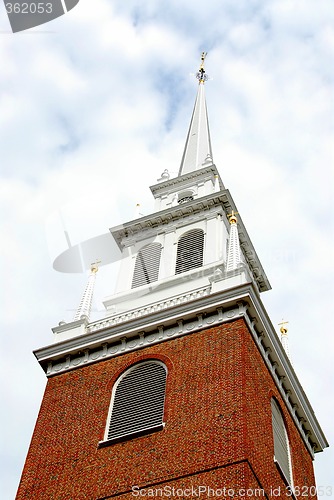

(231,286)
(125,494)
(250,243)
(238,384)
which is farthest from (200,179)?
(125,494)

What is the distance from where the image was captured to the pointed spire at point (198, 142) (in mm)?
40500

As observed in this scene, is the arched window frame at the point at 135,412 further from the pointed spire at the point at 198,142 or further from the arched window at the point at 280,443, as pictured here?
the pointed spire at the point at 198,142

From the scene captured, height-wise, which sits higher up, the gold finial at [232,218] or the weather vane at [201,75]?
the weather vane at [201,75]

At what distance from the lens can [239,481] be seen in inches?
845

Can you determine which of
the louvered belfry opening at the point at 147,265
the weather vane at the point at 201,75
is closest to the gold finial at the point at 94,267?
the louvered belfry opening at the point at 147,265

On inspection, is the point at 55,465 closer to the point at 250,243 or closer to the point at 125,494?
the point at 125,494

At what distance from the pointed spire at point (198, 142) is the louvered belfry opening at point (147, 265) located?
667cm

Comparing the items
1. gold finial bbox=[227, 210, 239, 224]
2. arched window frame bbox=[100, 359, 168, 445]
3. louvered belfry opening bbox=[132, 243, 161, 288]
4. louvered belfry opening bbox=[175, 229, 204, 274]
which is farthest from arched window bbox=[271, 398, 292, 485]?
louvered belfry opening bbox=[132, 243, 161, 288]

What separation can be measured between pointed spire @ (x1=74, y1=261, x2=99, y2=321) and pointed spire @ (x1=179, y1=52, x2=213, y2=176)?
9.06 m

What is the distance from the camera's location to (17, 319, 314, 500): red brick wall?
22.6m

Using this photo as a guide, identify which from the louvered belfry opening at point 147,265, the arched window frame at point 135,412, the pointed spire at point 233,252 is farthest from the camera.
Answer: the louvered belfry opening at point 147,265

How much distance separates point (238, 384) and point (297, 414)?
5040 mm

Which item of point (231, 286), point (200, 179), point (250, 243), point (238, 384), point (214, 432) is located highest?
point (200, 179)

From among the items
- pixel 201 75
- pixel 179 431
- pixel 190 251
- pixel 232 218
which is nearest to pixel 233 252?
pixel 232 218
